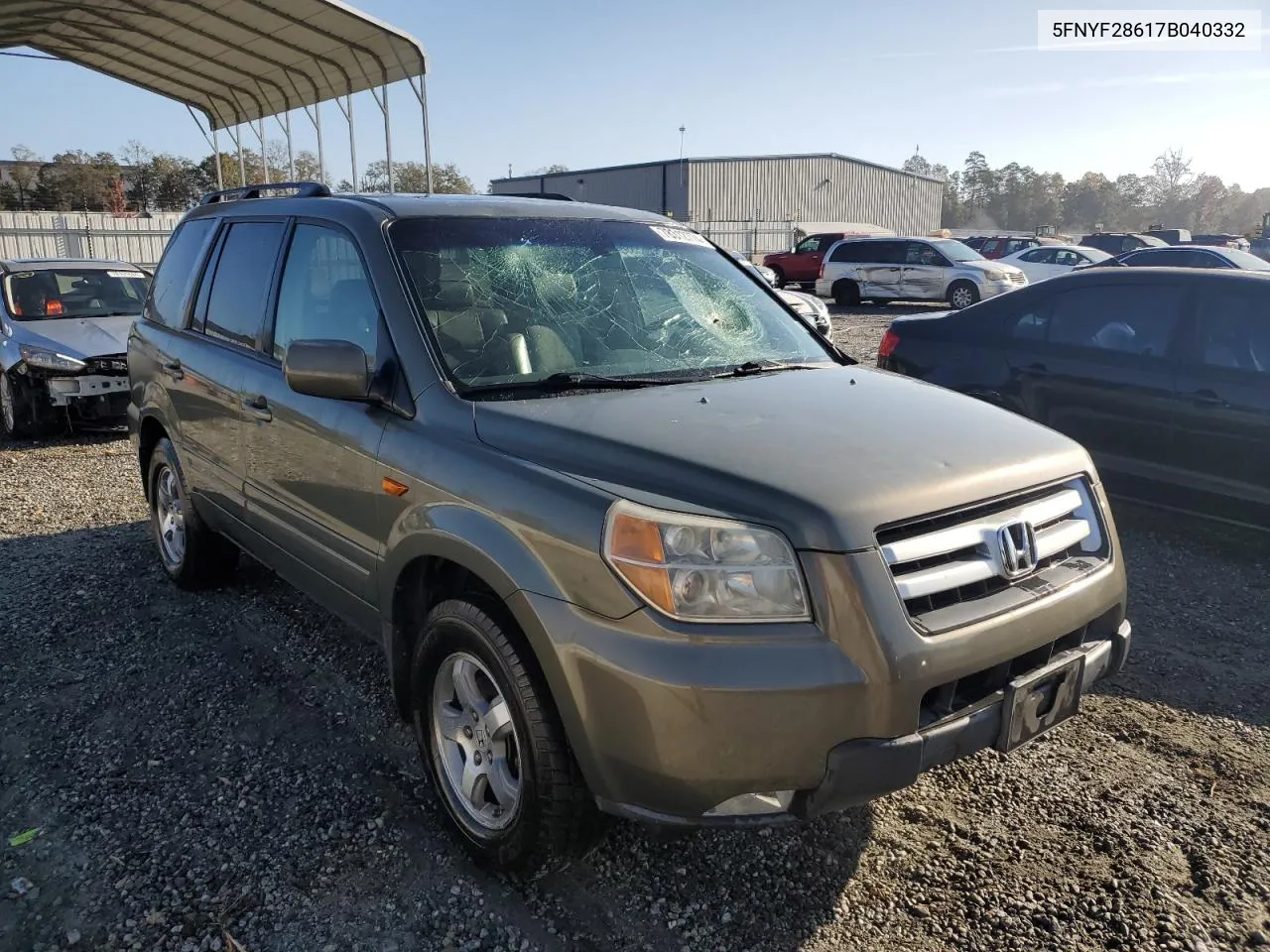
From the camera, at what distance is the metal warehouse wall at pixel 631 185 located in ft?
156

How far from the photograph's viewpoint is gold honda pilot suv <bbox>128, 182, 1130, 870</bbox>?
7.02 ft

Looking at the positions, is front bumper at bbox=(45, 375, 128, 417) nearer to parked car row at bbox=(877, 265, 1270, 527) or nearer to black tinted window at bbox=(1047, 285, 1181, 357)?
parked car row at bbox=(877, 265, 1270, 527)

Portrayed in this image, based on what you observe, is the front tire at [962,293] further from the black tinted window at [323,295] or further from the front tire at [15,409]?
the black tinted window at [323,295]

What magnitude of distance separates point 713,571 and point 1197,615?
354 centimetres

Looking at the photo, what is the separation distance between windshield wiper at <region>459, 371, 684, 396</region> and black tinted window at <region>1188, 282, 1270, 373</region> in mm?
3962

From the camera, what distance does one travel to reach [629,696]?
2.16 m

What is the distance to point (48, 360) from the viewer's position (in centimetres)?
830

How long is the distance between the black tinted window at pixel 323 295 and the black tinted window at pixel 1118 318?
4.63m

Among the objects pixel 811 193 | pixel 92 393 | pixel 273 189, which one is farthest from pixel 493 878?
pixel 811 193

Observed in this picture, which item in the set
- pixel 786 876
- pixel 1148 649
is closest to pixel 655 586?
pixel 786 876

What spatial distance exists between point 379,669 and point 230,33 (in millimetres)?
15812

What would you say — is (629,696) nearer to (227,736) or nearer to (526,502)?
(526,502)

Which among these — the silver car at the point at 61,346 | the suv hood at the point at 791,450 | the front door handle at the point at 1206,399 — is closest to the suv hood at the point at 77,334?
the silver car at the point at 61,346

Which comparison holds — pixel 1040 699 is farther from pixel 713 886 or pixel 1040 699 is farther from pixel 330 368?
pixel 330 368
